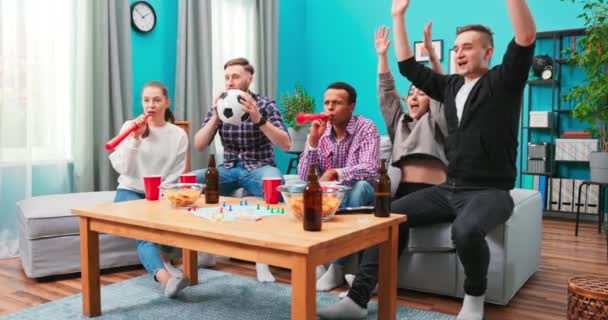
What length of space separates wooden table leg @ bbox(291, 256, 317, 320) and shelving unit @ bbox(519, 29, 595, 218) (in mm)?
3720

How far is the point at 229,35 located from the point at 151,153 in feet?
8.52

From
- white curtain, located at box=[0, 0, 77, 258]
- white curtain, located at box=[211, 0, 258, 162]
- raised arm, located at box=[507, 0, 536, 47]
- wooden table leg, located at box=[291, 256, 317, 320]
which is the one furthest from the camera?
white curtain, located at box=[211, 0, 258, 162]

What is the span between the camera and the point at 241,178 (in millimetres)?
2775

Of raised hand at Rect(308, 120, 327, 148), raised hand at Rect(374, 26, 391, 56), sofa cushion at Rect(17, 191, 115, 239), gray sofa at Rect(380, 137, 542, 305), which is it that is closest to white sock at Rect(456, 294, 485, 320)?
gray sofa at Rect(380, 137, 542, 305)

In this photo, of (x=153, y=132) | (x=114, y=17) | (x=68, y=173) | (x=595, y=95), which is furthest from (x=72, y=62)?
(x=595, y=95)

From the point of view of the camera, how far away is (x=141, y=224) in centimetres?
173

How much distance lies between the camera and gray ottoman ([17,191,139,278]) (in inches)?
100.0

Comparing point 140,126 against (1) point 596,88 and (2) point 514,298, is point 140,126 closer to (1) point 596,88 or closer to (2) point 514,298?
(2) point 514,298

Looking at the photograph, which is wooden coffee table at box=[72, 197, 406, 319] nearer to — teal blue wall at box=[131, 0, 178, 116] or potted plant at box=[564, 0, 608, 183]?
teal blue wall at box=[131, 0, 178, 116]

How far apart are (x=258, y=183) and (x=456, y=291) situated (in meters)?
1.07

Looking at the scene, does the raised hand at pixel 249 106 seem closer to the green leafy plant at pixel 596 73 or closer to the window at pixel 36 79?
the window at pixel 36 79

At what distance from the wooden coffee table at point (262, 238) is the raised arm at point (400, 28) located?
903 mm

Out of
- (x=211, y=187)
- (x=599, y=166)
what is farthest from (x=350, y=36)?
(x=211, y=187)

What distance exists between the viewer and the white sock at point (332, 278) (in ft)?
7.91
